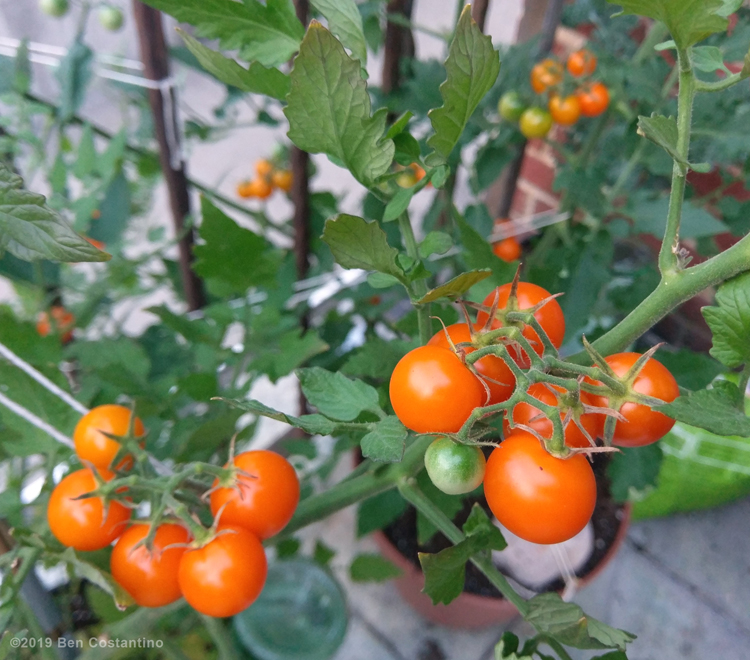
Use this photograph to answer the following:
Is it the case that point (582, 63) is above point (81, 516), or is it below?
above

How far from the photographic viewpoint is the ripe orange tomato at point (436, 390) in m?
0.31

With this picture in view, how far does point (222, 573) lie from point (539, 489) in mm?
225

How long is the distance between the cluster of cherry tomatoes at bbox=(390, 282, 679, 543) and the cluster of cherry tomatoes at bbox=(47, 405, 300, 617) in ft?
0.49

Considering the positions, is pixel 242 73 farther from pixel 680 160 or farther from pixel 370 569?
pixel 370 569

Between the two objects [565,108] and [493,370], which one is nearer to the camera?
[493,370]

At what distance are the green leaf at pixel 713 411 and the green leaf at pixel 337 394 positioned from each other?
171mm

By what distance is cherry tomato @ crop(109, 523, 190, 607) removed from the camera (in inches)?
16.4

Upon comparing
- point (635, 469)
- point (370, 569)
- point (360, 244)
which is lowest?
point (370, 569)

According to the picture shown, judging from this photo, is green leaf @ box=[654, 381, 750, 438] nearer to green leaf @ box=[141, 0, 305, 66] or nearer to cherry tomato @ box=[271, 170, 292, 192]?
green leaf @ box=[141, 0, 305, 66]

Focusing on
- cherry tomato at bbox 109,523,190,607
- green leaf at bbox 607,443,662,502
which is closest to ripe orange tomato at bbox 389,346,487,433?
cherry tomato at bbox 109,523,190,607

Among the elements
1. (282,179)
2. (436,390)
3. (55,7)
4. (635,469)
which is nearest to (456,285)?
(436,390)

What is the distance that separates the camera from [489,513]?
87 centimetres

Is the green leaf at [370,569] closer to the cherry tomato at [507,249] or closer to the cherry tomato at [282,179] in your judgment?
the cherry tomato at [507,249]

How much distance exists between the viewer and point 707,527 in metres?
1.16
